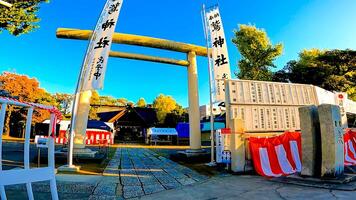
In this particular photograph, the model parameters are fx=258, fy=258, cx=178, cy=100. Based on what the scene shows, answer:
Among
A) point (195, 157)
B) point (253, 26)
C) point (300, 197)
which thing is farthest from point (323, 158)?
point (253, 26)

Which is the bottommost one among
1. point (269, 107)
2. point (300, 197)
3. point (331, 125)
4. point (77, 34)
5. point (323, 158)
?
point (300, 197)

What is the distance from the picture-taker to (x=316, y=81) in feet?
95.7

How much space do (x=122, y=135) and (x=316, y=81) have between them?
2729 centimetres

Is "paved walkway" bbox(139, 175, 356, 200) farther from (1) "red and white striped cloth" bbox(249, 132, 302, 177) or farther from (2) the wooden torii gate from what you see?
(2) the wooden torii gate

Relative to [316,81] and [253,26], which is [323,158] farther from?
[316,81]

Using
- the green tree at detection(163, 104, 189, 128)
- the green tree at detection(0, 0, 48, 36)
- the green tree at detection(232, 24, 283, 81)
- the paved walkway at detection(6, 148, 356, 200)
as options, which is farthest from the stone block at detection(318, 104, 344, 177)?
the green tree at detection(163, 104, 189, 128)

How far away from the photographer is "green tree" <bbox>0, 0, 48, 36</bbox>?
10775mm

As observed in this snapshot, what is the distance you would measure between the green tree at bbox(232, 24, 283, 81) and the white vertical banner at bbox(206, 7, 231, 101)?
1198cm

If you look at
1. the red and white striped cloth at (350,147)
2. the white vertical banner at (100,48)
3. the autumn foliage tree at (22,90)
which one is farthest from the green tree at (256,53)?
the autumn foliage tree at (22,90)

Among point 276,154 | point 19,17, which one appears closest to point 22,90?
point 19,17

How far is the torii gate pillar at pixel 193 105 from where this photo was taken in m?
11.4

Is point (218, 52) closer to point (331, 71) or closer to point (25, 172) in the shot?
point (25, 172)

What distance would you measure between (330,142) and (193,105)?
20.6 feet

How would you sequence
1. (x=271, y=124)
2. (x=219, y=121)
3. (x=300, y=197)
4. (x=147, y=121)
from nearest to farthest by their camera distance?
(x=300, y=197)
(x=271, y=124)
(x=219, y=121)
(x=147, y=121)
